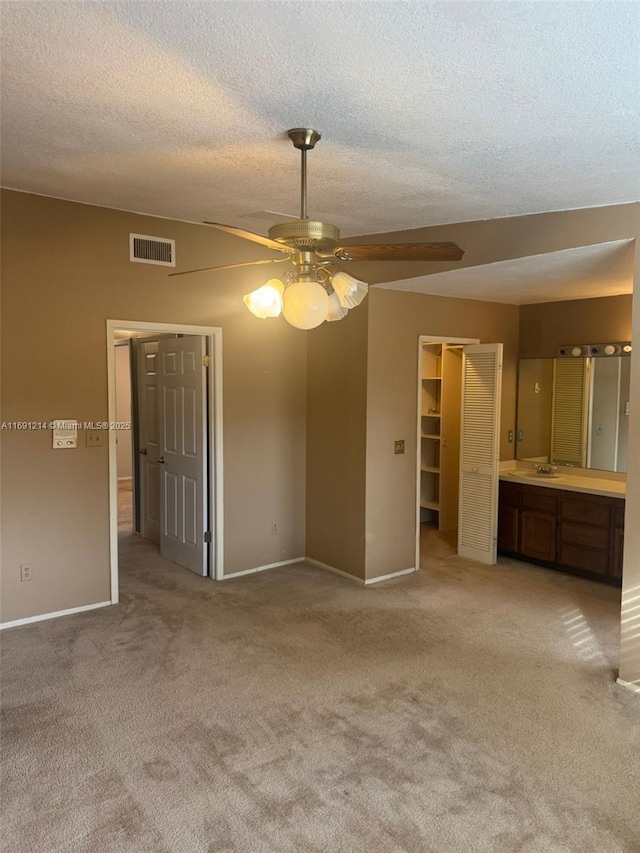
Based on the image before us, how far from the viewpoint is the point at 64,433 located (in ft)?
13.1

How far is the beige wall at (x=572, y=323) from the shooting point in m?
5.12

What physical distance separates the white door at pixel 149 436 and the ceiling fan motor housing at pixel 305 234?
133 inches

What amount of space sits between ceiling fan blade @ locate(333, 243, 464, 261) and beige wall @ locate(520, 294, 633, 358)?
3276 millimetres

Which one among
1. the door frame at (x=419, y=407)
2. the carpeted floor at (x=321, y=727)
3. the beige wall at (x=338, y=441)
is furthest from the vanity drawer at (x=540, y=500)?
the beige wall at (x=338, y=441)

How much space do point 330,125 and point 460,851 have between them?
2776 mm

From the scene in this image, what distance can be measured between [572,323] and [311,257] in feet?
12.7

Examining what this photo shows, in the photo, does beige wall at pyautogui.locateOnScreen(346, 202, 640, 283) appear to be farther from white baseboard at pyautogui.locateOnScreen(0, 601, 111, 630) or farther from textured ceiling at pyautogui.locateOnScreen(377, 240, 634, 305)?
white baseboard at pyautogui.locateOnScreen(0, 601, 111, 630)

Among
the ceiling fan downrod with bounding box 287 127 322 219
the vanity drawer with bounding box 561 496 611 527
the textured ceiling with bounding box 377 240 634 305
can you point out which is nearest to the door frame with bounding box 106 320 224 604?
the textured ceiling with bounding box 377 240 634 305

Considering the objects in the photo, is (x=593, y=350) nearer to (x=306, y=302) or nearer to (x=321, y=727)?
(x=306, y=302)

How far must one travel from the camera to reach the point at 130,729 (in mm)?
2781

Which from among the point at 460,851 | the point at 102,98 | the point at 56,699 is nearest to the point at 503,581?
the point at 460,851

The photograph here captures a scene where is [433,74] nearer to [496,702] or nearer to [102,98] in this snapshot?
[102,98]

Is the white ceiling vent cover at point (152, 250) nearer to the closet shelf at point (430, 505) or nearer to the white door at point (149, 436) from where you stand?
the white door at point (149, 436)

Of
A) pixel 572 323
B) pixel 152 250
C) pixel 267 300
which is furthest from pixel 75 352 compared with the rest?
pixel 572 323
